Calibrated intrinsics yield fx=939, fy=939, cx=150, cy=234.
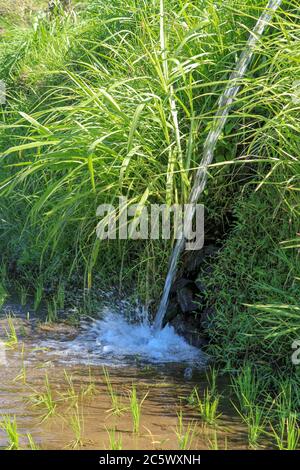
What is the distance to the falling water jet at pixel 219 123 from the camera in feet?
15.4

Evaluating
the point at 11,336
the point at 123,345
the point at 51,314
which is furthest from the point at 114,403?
the point at 51,314

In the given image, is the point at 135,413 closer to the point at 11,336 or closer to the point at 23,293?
the point at 11,336

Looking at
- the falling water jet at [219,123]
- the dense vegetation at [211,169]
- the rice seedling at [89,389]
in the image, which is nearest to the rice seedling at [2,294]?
the dense vegetation at [211,169]

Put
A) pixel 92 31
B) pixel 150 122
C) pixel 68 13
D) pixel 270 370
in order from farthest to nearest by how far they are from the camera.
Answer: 1. pixel 68 13
2. pixel 92 31
3. pixel 150 122
4. pixel 270 370

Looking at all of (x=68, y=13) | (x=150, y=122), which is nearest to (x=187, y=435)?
(x=150, y=122)

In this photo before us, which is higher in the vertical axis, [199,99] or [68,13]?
[68,13]

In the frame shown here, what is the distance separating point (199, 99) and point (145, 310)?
3.84 ft

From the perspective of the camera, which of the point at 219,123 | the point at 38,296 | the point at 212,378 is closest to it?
the point at 212,378

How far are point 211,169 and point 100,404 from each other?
1.45 meters

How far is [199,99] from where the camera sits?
5047 mm

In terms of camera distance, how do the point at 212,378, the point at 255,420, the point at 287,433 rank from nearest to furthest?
the point at 287,433, the point at 255,420, the point at 212,378

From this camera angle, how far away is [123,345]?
4.81 meters

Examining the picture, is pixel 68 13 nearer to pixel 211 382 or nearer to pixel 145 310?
pixel 145 310

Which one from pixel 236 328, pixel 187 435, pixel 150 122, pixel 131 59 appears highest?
pixel 131 59
